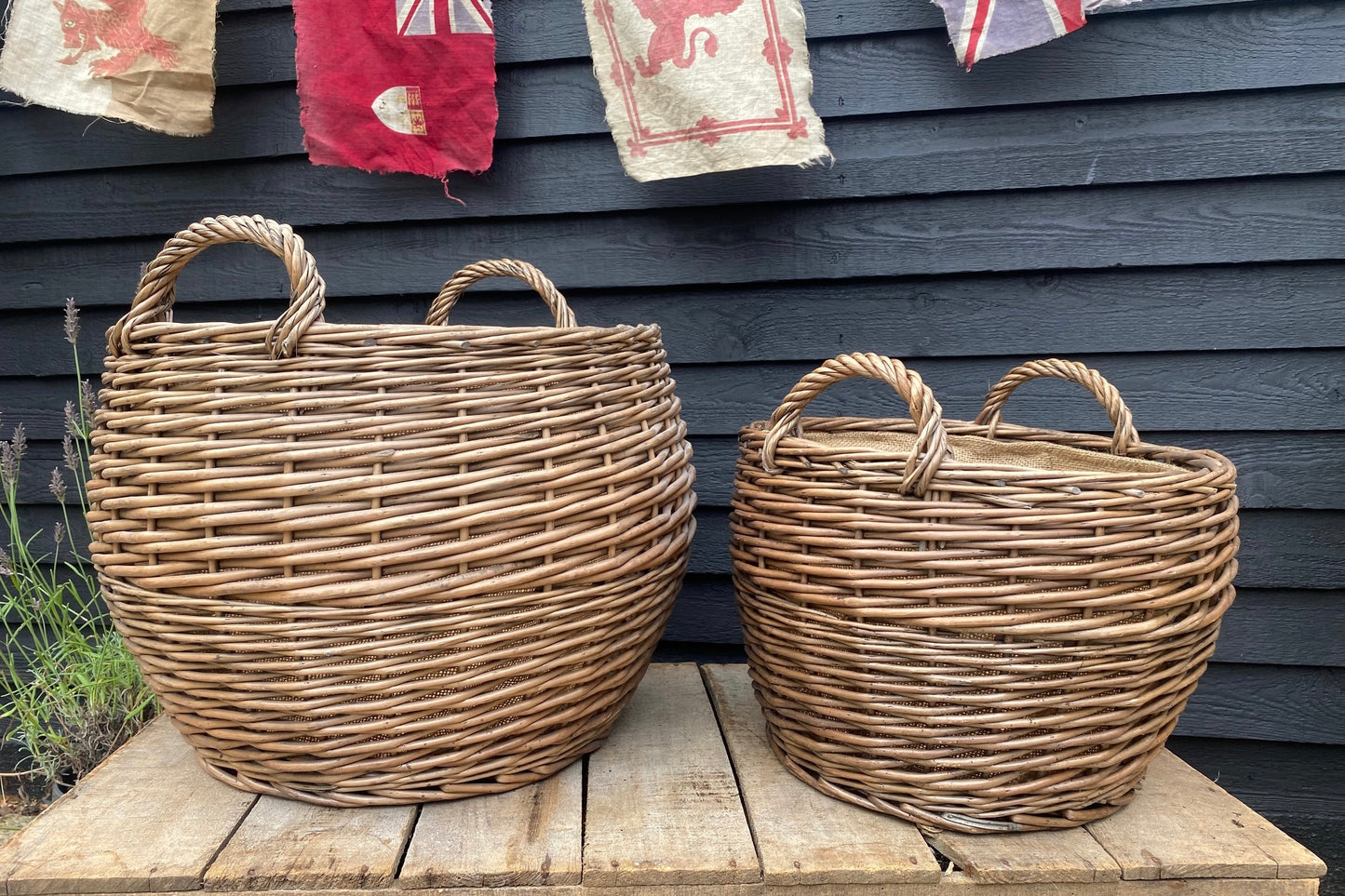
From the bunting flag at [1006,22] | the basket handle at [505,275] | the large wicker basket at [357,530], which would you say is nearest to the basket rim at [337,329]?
the large wicker basket at [357,530]

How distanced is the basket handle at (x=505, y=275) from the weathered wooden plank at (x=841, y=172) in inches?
13.5

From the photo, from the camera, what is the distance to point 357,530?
0.86m

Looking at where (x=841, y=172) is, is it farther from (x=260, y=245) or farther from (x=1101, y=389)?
(x=260, y=245)

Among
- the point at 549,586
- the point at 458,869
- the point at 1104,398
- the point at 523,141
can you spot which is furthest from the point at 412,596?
the point at 523,141

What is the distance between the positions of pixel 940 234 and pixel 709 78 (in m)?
0.50

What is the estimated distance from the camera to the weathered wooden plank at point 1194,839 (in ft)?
2.95

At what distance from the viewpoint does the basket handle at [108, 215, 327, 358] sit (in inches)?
34.4

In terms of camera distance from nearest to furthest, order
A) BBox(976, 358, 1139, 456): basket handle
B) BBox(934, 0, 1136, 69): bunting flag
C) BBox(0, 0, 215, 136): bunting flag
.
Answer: BBox(976, 358, 1139, 456): basket handle, BBox(934, 0, 1136, 69): bunting flag, BBox(0, 0, 215, 136): bunting flag

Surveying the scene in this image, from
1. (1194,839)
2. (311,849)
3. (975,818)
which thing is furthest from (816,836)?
(311,849)

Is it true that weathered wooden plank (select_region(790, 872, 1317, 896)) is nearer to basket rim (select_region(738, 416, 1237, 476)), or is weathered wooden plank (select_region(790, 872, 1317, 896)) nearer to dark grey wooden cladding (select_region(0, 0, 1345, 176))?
basket rim (select_region(738, 416, 1237, 476))

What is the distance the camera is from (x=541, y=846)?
0.91 m

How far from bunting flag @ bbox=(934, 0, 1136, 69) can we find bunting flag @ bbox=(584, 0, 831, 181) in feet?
0.83

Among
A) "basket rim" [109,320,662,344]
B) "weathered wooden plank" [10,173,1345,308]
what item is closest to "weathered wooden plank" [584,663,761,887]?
"basket rim" [109,320,662,344]

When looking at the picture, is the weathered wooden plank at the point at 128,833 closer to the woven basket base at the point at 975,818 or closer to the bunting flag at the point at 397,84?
the woven basket base at the point at 975,818
